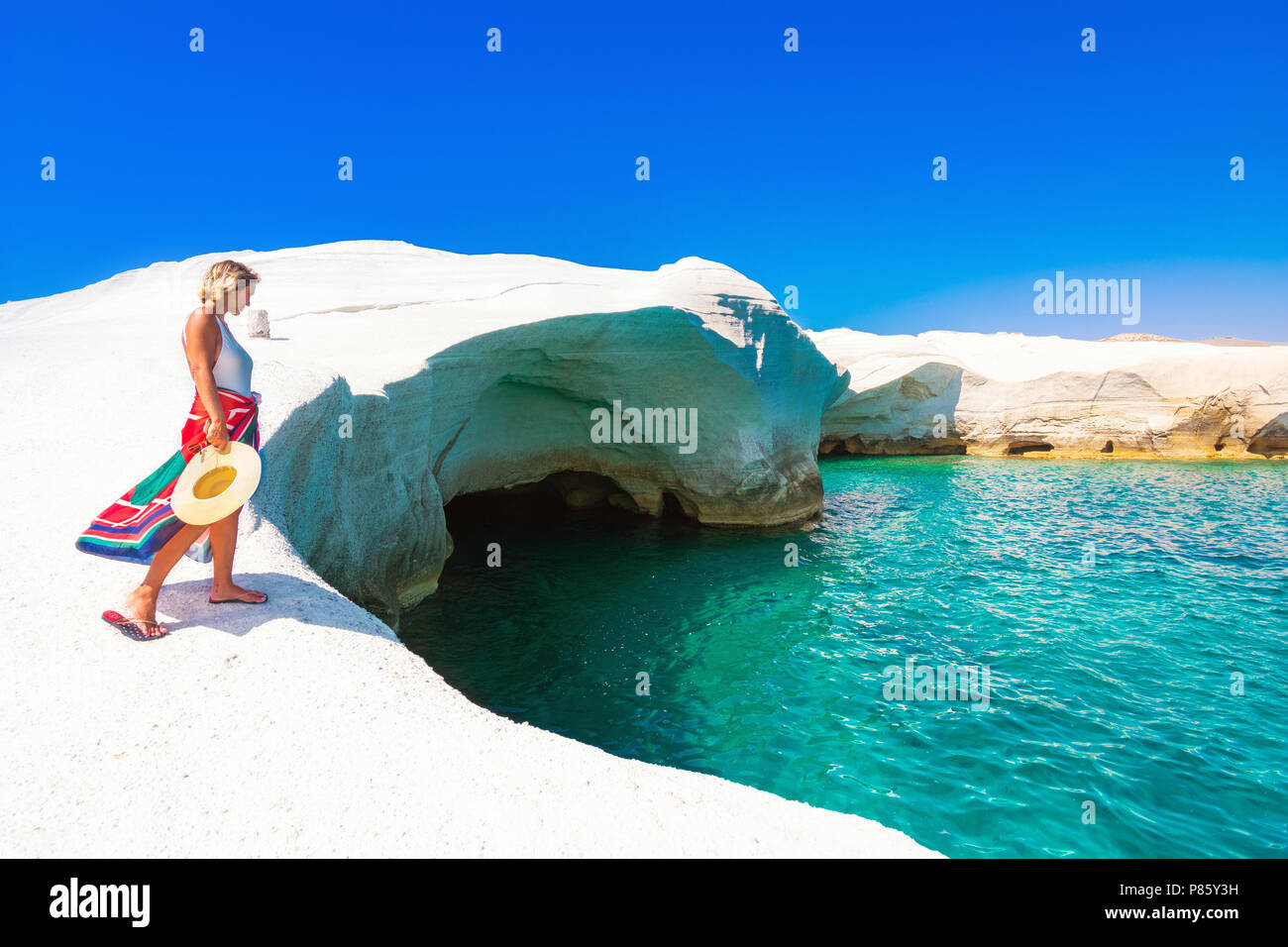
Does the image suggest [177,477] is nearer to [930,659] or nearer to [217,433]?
[217,433]

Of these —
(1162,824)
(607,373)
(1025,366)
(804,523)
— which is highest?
(1025,366)

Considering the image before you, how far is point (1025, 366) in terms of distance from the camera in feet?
110

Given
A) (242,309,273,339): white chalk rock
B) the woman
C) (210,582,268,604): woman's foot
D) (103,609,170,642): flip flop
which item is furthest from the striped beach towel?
(242,309,273,339): white chalk rock

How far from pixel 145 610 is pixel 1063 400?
3559 centimetres

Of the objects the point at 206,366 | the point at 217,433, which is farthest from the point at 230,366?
the point at 217,433

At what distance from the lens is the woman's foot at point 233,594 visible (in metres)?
4.01

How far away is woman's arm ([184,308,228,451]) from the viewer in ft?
12.2

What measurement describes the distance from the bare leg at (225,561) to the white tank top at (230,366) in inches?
28.5

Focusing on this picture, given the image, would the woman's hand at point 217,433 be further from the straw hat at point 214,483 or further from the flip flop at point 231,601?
the flip flop at point 231,601

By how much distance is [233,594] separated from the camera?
4.04 meters

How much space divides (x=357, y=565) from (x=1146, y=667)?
9.67m

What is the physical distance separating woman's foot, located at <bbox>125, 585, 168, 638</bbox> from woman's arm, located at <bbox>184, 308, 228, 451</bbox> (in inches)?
33.4
